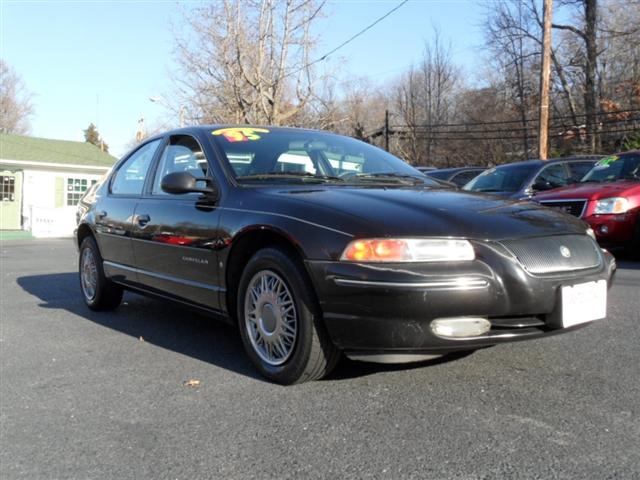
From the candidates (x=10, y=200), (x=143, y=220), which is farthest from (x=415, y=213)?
(x=10, y=200)

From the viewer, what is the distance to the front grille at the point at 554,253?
2908 mm

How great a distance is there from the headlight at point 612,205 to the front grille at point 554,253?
4.81m

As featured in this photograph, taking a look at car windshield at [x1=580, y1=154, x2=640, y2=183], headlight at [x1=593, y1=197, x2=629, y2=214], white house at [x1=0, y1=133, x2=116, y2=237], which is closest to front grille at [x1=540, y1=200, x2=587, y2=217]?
headlight at [x1=593, y1=197, x2=629, y2=214]

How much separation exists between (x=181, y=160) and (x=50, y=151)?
24.9 meters

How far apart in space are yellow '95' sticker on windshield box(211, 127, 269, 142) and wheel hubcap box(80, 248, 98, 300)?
2011 mm

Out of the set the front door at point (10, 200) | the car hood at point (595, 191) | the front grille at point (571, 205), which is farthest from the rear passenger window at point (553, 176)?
the front door at point (10, 200)

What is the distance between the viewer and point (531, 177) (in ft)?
30.8

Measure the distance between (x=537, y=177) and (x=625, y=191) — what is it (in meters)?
1.84

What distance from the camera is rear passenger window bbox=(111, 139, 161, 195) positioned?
4863 mm

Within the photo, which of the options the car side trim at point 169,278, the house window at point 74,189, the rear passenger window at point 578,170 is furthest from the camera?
the house window at point 74,189

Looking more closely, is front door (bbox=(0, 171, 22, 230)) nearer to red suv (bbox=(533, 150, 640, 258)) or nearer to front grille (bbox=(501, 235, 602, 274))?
red suv (bbox=(533, 150, 640, 258))

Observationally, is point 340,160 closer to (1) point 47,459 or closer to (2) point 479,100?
(1) point 47,459

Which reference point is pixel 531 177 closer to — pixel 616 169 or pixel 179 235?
pixel 616 169

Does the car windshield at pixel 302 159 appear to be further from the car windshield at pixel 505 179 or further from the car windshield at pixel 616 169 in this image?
the car windshield at pixel 505 179
